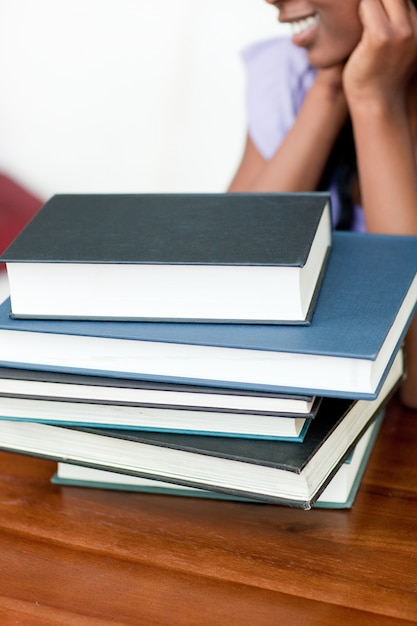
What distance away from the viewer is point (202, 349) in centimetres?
64

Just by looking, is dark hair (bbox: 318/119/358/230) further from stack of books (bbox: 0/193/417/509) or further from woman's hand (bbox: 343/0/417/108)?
stack of books (bbox: 0/193/417/509)

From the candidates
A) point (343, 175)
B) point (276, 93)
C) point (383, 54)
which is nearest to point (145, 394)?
point (383, 54)

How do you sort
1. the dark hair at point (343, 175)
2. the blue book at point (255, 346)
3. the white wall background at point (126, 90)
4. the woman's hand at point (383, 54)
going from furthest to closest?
the white wall background at point (126, 90) < the dark hair at point (343, 175) < the woman's hand at point (383, 54) < the blue book at point (255, 346)

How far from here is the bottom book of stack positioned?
72cm

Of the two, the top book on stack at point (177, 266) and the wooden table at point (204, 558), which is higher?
the top book on stack at point (177, 266)

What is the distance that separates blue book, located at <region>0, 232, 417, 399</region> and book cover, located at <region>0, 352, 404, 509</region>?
55mm

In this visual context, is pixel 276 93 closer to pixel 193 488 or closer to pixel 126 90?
pixel 126 90

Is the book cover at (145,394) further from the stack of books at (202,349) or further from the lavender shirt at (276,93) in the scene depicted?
the lavender shirt at (276,93)

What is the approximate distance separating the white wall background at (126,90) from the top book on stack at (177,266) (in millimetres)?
856

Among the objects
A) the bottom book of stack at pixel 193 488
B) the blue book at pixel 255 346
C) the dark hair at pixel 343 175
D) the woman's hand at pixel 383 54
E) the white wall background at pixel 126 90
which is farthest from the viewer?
the white wall background at pixel 126 90

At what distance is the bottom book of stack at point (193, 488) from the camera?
724 mm

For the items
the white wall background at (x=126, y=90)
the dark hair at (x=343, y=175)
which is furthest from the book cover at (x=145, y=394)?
the white wall background at (x=126, y=90)

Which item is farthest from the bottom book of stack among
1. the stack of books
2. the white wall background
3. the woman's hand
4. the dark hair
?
the white wall background

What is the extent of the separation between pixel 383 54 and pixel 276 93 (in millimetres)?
384
